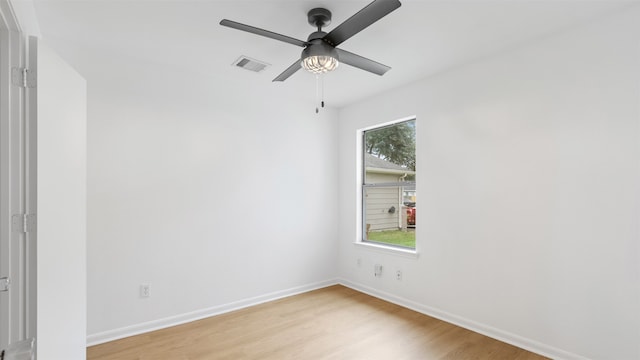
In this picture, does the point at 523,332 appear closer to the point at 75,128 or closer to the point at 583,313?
the point at 583,313

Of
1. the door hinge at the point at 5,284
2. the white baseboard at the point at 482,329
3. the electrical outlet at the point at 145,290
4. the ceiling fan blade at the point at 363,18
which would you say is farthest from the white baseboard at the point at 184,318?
the ceiling fan blade at the point at 363,18

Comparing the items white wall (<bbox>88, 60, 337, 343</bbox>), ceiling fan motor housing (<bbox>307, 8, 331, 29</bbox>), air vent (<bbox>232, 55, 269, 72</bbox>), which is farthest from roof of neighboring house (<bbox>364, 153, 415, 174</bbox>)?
ceiling fan motor housing (<bbox>307, 8, 331, 29</bbox>)

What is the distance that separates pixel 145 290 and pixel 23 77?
2108mm

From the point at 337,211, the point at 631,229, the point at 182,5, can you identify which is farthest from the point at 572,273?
the point at 182,5

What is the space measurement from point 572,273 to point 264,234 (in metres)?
2.96

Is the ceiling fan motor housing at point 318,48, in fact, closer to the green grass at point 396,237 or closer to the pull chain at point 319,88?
the pull chain at point 319,88

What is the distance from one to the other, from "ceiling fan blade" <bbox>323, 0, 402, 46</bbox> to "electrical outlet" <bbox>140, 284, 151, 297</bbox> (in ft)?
8.97

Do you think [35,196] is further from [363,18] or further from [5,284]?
[363,18]

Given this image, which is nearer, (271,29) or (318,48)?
(318,48)

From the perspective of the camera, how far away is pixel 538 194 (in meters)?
2.62

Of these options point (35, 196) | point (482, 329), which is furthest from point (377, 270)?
point (35, 196)

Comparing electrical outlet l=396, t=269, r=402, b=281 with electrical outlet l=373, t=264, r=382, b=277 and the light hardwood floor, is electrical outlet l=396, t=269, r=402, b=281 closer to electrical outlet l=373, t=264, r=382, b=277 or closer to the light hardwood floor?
electrical outlet l=373, t=264, r=382, b=277

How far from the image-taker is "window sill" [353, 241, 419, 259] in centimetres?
361

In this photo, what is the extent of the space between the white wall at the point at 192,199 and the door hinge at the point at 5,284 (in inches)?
51.1
